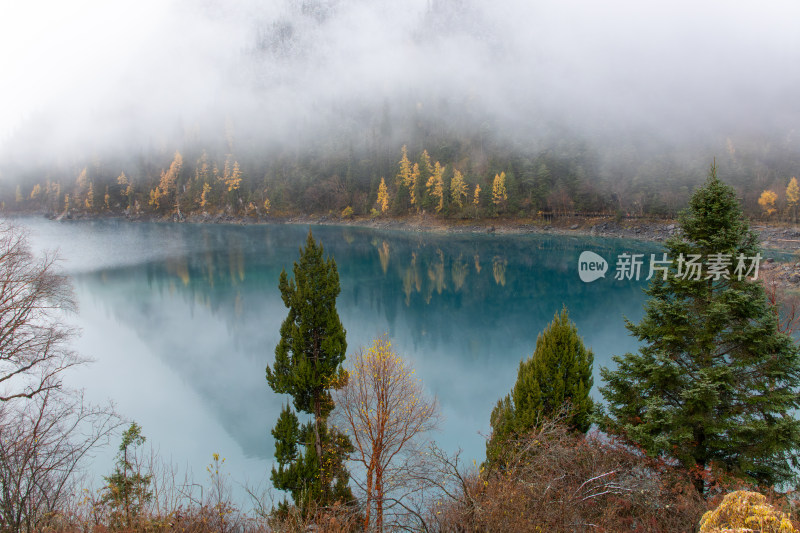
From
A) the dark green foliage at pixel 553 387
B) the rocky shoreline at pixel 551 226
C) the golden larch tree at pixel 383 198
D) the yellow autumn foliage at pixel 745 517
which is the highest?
the golden larch tree at pixel 383 198

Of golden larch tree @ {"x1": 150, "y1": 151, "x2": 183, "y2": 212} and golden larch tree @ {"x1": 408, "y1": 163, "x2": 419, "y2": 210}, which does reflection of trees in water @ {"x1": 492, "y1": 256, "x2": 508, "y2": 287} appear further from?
golden larch tree @ {"x1": 150, "y1": 151, "x2": 183, "y2": 212}

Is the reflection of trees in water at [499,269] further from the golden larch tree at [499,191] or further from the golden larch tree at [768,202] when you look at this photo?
the golden larch tree at [768,202]

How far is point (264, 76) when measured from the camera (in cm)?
17700

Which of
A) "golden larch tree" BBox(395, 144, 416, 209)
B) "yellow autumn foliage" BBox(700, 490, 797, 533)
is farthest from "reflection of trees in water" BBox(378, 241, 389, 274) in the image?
"yellow autumn foliage" BBox(700, 490, 797, 533)

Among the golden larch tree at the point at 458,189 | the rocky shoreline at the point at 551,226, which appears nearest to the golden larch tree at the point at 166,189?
the rocky shoreline at the point at 551,226

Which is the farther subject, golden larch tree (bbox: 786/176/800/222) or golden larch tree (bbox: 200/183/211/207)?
golden larch tree (bbox: 200/183/211/207)

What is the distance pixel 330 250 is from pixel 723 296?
2275 inches

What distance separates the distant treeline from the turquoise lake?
51.3 feet

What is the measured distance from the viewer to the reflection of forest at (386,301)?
2508cm

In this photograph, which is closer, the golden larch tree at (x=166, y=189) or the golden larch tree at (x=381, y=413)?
the golden larch tree at (x=381, y=413)

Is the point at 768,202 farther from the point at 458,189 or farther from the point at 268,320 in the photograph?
the point at 268,320

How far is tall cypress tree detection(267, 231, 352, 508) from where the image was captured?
13.0 m

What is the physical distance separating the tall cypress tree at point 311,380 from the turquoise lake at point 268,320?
122 inches

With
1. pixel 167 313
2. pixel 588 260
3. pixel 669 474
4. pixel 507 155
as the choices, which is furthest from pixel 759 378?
pixel 507 155
